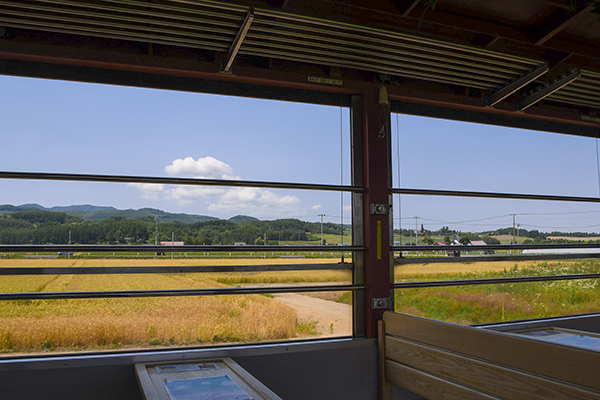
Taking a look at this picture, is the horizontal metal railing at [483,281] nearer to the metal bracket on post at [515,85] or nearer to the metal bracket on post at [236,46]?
the metal bracket on post at [515,85]

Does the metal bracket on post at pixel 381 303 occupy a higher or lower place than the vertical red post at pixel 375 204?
lower

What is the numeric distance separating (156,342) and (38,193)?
50.7 inches

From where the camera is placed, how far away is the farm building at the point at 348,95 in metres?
2.27

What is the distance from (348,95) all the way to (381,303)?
1749mm

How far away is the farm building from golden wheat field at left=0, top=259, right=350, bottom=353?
0.24ft

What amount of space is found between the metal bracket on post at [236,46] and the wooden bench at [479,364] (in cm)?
210

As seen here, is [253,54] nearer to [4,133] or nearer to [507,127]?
[4,133]

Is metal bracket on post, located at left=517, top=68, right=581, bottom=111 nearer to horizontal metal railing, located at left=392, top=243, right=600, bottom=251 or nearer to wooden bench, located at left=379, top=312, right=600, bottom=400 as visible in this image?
horizontal metal railing, located at left=392, top=243, right=600, bottom=251

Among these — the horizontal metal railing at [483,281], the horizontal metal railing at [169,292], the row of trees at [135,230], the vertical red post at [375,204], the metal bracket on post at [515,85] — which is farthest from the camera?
the horizontal metal railing at [483,281]

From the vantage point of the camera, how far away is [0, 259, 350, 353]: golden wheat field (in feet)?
8.55

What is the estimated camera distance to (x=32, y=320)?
2.62 metres

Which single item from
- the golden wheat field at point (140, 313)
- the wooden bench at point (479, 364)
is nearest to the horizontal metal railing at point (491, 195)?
the golden wheat field at point (140, 313)

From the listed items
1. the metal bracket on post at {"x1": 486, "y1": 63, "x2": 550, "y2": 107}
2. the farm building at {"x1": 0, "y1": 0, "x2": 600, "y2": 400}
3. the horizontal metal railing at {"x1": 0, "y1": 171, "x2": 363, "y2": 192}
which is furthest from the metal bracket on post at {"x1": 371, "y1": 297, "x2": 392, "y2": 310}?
the metal bracket on post at {"x1": 486, "y1": 63, "x2": 550, "y2": 107}

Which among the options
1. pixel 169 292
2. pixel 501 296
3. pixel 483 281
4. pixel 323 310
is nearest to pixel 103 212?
pixel 169 292
